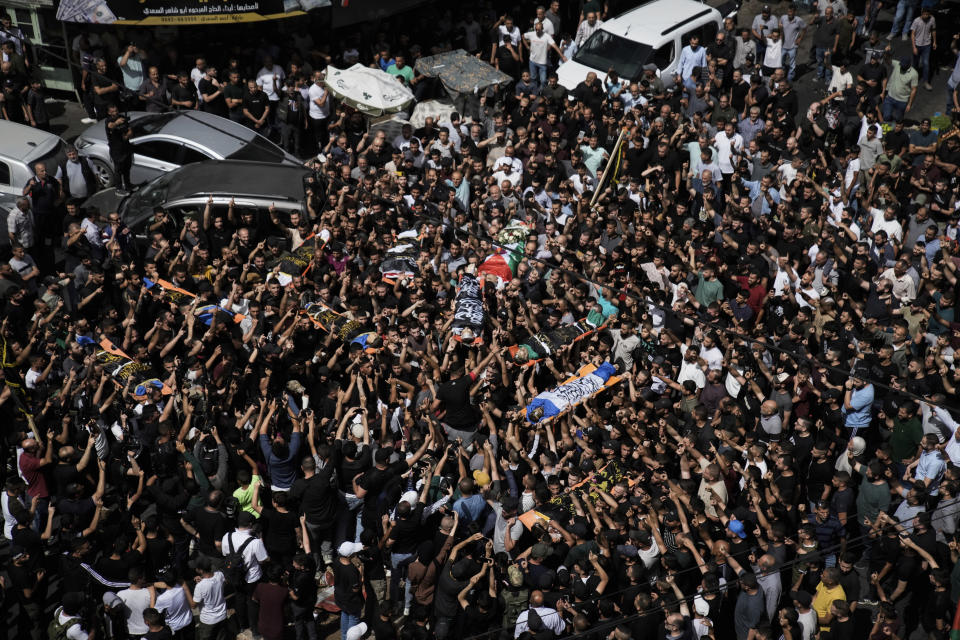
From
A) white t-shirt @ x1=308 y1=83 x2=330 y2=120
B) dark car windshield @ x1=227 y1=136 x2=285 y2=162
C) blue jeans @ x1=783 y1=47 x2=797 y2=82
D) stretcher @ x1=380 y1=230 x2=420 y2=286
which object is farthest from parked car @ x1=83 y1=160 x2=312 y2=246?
blue jeans @ x1=783 y1=47 x2=797 y2=82

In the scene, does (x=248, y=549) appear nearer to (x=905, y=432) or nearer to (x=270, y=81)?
(x=905, y=432)

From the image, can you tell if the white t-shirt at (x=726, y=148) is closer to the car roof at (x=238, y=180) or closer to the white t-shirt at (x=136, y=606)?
the car roof at (x=238, y=180)

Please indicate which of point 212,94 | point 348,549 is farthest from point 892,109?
point 348,549

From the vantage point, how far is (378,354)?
12.9m

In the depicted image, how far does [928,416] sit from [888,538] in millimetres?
1763

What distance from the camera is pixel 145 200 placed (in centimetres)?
1616

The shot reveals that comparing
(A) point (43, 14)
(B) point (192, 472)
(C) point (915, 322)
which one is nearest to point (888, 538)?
(C) point (915, 322)

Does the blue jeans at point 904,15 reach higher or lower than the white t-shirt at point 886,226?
higher

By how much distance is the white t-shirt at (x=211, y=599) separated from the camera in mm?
10219

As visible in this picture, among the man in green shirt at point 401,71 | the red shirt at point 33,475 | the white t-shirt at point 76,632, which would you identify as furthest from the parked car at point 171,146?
the white t-shirt at point 76,632

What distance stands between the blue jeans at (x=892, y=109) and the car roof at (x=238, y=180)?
31.8 feet

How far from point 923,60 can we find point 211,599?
16.5 metres

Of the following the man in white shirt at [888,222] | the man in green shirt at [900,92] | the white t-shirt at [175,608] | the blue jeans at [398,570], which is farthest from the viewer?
the man in green shirt at [900,92]

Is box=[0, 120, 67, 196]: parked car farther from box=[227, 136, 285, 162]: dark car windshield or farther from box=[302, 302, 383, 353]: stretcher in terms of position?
box=[302, 302, 383, 353]: stretcher
